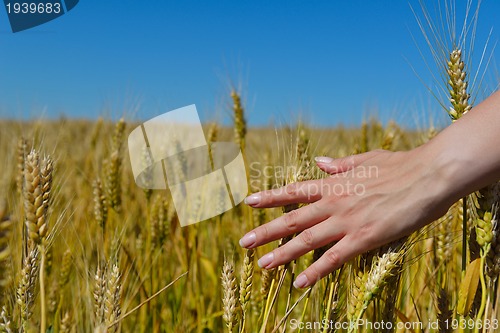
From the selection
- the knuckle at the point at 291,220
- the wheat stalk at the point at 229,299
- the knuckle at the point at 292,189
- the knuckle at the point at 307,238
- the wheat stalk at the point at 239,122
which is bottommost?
the wheat stalk at the point at 229,299

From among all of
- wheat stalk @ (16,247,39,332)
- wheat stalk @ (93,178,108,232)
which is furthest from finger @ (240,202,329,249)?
wheat stalk @ (93,178,108,232)

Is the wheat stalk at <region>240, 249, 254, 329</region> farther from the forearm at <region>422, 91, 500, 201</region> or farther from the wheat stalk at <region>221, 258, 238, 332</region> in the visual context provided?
the forearm at <region>422, 91, 500, 201</region>

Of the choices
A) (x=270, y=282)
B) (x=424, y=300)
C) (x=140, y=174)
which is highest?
(x=140, y=174)

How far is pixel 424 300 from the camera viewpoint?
1.81 meters

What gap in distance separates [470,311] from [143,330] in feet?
3.78

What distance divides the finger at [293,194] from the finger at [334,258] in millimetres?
144

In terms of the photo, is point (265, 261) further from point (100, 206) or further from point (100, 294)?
point (100, 206)

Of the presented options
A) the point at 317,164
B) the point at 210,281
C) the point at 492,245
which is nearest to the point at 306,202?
the point at 317,164

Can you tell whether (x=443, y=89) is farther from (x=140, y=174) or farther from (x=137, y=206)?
(x=137, y=206)

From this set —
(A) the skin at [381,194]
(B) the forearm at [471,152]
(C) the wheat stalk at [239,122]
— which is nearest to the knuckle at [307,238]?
(A) the skin at [381,194]

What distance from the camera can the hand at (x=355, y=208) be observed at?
1128 mm

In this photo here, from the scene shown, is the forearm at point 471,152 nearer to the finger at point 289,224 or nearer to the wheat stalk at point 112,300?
the finger at point 289,224

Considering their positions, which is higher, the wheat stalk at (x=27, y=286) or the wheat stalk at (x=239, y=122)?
the wheat stalk at (x=239, y=122)

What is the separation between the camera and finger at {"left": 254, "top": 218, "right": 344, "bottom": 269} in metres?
1.21
